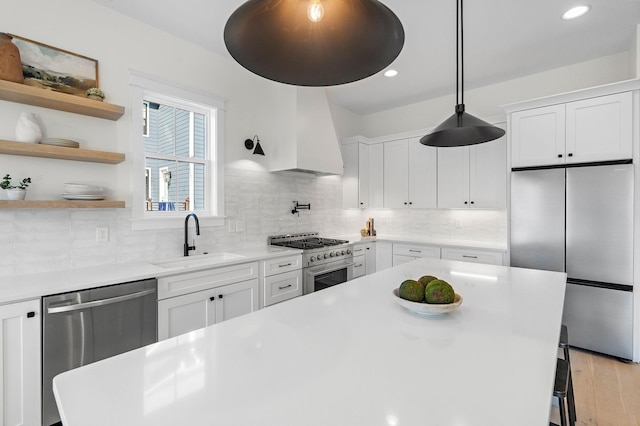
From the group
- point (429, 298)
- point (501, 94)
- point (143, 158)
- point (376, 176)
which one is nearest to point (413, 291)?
point (429, 298)

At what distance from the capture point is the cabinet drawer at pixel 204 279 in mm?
2209

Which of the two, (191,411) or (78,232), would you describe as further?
(78,232)

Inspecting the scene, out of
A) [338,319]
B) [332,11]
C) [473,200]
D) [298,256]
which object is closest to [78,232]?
[298,256]

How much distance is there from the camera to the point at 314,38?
38.7 inches

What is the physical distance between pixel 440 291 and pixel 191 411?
988mm

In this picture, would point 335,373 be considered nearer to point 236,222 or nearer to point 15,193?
point 15,193

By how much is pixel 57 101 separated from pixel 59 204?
2.30ft

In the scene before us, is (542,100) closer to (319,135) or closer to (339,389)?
(319,135)

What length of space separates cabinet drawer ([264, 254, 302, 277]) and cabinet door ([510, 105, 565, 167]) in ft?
8.21

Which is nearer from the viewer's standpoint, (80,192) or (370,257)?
(80,192)

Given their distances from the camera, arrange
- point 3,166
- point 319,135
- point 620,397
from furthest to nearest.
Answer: point 319,135, point 620,397, point 3,166

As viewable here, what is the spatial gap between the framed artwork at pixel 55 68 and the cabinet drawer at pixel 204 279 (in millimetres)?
1560

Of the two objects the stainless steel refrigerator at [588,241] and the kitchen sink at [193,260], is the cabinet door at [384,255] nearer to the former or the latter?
the stainless steel refrigerator at [588,241]

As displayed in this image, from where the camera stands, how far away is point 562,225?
2.94 m
